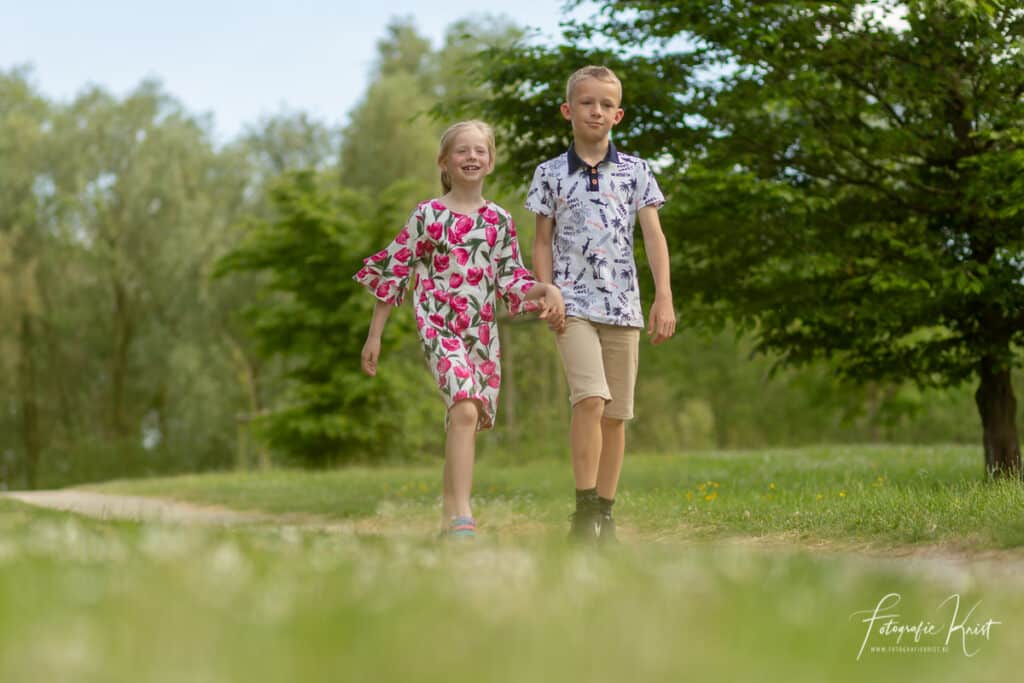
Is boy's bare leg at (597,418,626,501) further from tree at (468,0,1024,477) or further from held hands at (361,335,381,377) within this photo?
tree at (468,0,1024,477)

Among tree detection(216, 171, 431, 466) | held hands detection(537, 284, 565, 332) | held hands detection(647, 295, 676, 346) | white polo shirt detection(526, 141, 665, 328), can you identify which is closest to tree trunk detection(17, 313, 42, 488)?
tree detection(216, 171, 431, 466)

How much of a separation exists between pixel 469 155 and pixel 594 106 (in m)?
0.77

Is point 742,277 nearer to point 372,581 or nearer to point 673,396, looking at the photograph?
point 372,581

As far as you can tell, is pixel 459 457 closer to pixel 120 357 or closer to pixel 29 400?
pixel 120 357

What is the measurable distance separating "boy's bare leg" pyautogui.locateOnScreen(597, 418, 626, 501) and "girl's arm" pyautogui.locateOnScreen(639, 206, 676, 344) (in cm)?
55

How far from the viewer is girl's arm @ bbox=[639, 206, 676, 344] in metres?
6.00

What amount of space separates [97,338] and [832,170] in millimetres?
31203

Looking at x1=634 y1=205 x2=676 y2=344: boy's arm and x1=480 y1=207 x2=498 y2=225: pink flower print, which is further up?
x1=480 y1=207 x2=498 y2=225: pink flower print

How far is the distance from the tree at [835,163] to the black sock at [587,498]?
484 centimetres

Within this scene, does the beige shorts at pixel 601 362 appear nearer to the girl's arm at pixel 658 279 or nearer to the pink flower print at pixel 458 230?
the girl's arm at pixel 658 279

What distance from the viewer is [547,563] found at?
140 inches

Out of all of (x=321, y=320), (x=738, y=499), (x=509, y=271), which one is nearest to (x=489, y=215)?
(x=509, y=271)

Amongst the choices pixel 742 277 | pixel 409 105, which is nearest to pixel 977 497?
pixel 742 277

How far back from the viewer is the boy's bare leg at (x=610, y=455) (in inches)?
243
